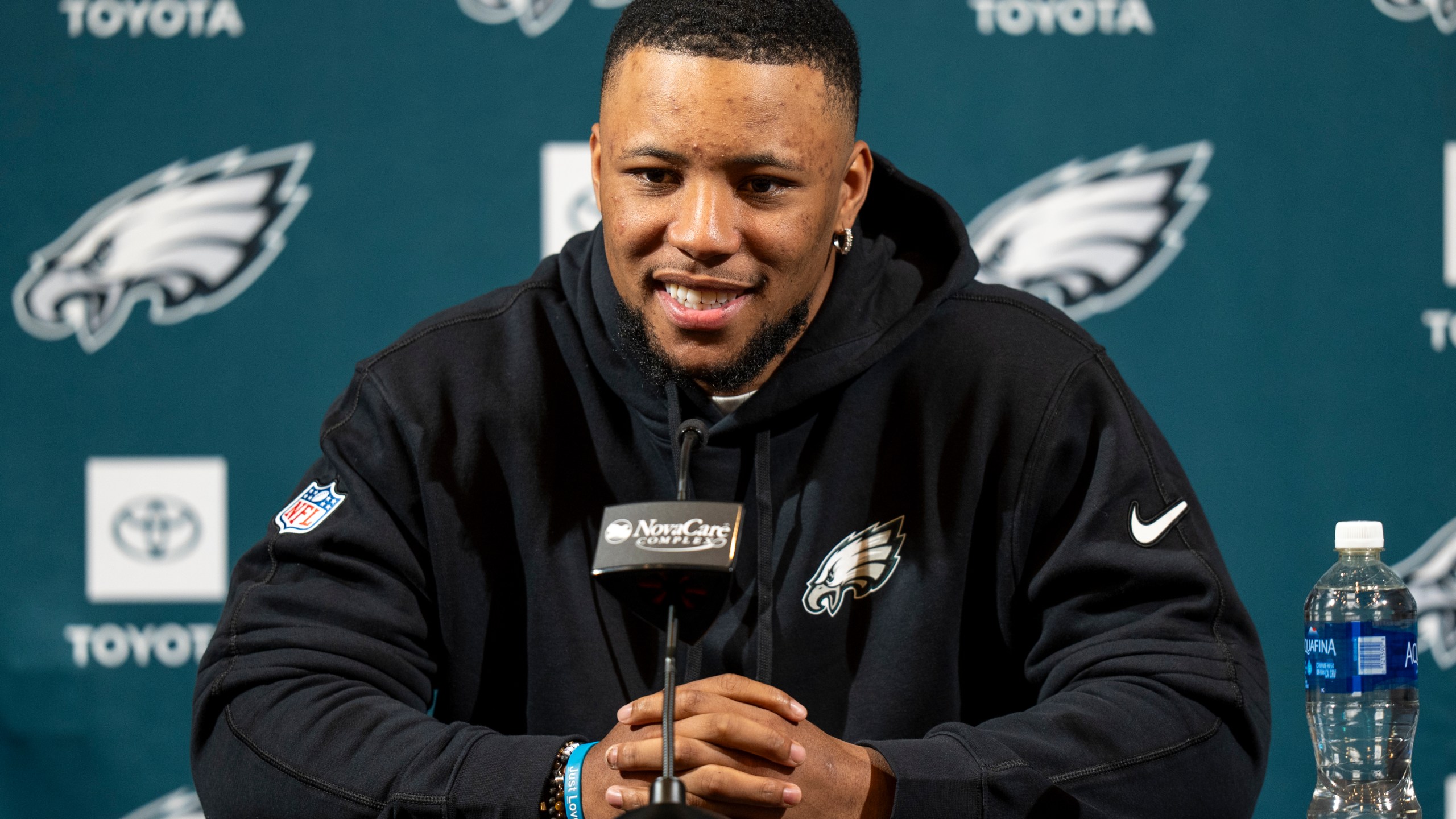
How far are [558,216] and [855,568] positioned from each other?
99 cm

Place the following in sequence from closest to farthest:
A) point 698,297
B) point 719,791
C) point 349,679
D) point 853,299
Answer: point 719,791, point 349,679, point 698,297, point 853,299

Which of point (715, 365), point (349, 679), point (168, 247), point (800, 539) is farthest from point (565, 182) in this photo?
point (349, 679)

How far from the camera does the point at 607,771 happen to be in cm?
97

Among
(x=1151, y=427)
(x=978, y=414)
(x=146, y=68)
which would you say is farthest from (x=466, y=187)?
(x=1151, y=427)

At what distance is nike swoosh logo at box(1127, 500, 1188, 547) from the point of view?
3.98 ft

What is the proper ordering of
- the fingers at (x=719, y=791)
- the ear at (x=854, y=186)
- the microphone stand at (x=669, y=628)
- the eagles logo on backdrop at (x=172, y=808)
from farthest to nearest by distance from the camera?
the eagles logo on backdrop at (x=172, y=808)
the ear at (x=854, y=186)
the fingers at (x=719, y=791)
the microphone stand at (x=669, y=628)

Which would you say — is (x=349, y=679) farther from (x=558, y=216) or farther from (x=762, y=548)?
(x=558, y=216)

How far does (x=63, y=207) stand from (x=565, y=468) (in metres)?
1.20

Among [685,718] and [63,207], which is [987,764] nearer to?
[685,718]

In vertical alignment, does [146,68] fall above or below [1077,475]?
above

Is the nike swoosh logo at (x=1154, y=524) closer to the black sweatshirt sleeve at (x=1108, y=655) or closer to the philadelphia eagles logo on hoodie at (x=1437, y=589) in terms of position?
the black sweatshirt sleeve at (x=1108, y=655)

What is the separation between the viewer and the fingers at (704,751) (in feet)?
3.11

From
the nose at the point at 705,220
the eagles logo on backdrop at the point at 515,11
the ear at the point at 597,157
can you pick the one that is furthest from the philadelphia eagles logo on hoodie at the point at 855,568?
the eagles logo on backdrop at the point at 515,11

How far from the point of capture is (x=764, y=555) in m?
1.28
